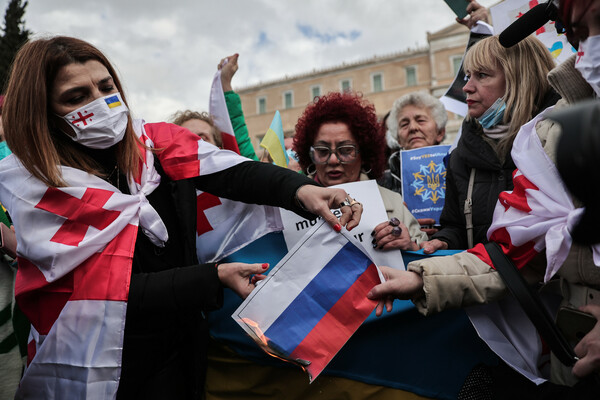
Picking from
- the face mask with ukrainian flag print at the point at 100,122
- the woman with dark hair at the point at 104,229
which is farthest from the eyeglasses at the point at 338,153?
the face mask with ukrainian flag print at the point at 100,122

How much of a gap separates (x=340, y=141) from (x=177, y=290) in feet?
5.32

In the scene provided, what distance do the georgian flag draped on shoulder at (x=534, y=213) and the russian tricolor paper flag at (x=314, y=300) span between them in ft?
1.58

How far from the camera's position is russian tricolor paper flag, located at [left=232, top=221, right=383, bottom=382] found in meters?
1.57

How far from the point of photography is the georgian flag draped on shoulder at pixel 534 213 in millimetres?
1331

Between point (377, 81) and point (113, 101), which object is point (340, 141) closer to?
point (113, 101)

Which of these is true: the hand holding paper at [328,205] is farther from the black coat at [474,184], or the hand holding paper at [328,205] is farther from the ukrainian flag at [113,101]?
the ukrainian flag at [113,101]

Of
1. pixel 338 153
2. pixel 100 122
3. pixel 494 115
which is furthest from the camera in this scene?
pixel 338 153

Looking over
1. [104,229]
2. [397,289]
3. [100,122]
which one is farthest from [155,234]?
[397,289]

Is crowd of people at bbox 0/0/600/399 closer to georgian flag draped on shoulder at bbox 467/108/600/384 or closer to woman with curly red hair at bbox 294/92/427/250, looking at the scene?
georgian flag draped on shoulder at bbox 467/108/600/384

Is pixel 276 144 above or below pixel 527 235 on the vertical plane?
above

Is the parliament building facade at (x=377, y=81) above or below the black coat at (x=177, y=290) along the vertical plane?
above

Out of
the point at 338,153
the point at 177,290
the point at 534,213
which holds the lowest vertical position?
the point at 177,290

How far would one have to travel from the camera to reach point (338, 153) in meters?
2.76

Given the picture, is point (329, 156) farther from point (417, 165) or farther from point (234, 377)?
point (234, 377)
